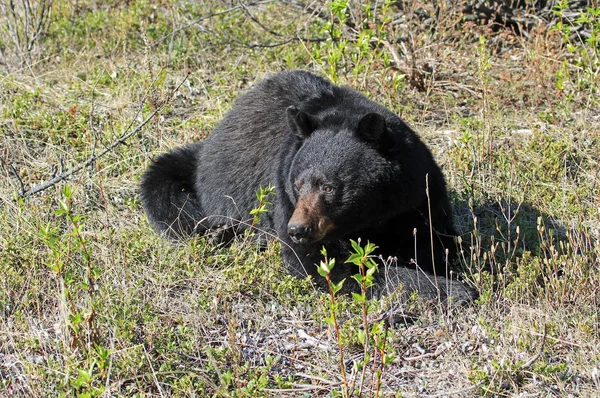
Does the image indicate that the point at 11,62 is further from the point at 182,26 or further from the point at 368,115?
the point at 368,115

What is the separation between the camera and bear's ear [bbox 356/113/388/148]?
4.31 meters

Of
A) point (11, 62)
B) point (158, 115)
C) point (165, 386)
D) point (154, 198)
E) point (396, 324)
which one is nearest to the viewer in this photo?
point (165, 386)

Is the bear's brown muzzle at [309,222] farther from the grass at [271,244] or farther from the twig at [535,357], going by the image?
the twig at [535,357]

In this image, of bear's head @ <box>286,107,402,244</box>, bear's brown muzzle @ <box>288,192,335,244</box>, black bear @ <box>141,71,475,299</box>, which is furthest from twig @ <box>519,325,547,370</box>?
bear's brown muzzle @ <box>288,192,335,244</box>

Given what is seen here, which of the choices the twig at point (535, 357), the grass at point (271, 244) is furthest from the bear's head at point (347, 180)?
the twig at point (535, 357)

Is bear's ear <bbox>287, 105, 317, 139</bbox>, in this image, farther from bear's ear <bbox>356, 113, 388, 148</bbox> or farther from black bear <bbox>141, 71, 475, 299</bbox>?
bear's ear <bbox>356, 113, 388, 148</bbox>

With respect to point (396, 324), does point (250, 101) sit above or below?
above

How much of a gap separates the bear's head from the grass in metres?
0.45

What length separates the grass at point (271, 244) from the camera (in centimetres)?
370

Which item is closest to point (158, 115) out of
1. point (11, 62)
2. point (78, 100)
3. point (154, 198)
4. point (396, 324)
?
point (78, 100)

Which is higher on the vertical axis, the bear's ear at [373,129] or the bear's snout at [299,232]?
the bear's ear at [373,129]

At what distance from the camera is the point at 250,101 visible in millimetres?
5660

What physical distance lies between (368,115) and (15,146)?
3358 mm

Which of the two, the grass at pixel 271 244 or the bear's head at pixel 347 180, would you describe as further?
the bear's head at pixel 347 180
